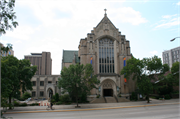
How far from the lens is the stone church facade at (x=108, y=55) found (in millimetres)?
36625

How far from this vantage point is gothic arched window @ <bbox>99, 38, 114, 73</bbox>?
1511 inches

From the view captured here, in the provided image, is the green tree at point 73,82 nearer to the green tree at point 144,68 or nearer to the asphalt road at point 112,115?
the asphalt road at point 112,115

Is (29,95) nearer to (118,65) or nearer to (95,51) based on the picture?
(95,51)

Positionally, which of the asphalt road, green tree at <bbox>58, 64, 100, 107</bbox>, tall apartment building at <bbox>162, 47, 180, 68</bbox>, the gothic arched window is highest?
tall apartment building at <bbox>162, 47, 180, 68</bbox>

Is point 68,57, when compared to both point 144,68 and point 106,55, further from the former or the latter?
point 144,68

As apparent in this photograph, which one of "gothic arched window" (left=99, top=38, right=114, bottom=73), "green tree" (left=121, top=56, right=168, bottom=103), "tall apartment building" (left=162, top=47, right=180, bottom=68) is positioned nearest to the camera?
"green tree" (left=121, top=56, right=168, bottom=103)

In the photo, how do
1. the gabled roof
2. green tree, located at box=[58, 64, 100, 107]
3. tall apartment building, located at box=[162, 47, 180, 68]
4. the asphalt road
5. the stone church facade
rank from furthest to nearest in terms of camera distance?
tall apartment building, located at box=[162, 47, 180, 68], the gabled roof, the stone church facade, green tree, located at box=[58, 64, 100, 107], the asphalt road

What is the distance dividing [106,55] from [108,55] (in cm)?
58

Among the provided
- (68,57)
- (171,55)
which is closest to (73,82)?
(68,57)

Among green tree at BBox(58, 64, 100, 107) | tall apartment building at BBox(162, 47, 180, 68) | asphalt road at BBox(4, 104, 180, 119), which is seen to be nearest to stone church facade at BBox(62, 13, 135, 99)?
green tree at BBox(58, 64, 100, 107)

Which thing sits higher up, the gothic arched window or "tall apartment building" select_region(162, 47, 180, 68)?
"tall apartment building" select_region(162, 47, 180, 68)

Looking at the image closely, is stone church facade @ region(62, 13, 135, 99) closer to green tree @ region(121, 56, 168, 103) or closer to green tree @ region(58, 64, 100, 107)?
green tree @ region(121, 56, 168, 103)

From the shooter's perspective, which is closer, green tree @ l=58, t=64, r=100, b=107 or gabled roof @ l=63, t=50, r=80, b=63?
green tree @ l=58, t=64, r=100, b=107

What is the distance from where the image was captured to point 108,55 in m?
39.2
